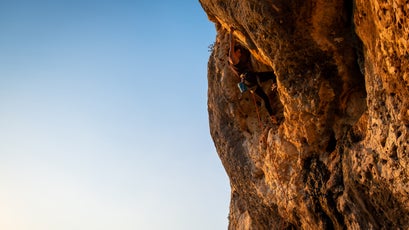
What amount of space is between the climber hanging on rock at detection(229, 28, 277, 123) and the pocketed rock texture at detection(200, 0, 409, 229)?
27 cm

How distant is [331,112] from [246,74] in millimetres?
2491

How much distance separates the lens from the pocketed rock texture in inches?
222

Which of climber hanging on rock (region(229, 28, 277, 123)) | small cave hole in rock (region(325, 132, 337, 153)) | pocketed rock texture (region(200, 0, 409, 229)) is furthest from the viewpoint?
climber hanging on rock (region(229, 28, 277, 123))

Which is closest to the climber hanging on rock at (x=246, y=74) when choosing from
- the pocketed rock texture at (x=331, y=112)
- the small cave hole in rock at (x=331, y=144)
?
the pocketed rock texture at (x=331, y=112)

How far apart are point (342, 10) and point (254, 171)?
198 inches

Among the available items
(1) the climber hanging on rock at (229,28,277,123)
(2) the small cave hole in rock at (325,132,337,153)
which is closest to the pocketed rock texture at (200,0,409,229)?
(2) the small cave hole in rock at (325,132,337,153)

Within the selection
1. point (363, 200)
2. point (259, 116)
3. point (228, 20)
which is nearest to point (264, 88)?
point (259, 116)

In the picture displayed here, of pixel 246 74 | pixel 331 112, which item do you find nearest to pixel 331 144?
pixel 331 112

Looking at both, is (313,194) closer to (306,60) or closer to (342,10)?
(306,60)

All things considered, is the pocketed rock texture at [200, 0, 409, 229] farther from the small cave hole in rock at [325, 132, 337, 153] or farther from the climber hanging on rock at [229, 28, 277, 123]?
the climber hanging on rock at [229, 28, 277, 123]

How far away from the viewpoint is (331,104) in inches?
297

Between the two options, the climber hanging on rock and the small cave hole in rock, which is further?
the climber hanging on rock

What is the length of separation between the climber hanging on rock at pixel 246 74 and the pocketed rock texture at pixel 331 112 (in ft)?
0.90

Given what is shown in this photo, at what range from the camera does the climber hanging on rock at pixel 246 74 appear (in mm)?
9539
